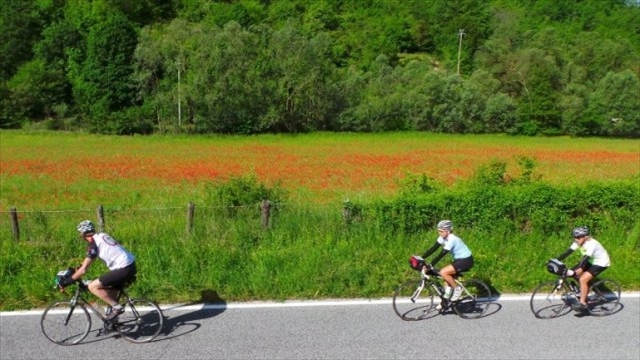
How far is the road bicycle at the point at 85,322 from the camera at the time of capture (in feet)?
22.4

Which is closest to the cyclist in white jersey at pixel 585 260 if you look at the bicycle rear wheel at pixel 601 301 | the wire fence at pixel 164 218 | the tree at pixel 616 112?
the bicycle rear wheel at pixel 601 301

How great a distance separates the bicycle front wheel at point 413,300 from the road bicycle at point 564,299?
153 cm

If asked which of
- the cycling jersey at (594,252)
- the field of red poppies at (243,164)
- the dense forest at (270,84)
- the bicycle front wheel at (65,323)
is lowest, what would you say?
the field of red poppies at (243,164)

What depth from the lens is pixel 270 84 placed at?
2335 inches

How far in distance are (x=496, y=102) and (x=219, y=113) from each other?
3378cm

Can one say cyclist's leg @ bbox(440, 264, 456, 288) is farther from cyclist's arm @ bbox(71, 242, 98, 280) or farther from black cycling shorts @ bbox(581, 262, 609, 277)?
cyclist's arm @ bbox(71, 242, 98, 280)

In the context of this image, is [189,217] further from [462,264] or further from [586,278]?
[586,278]

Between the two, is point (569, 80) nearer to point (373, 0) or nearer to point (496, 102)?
point (496, 102)

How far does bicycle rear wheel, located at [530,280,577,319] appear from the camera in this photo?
24.9ft

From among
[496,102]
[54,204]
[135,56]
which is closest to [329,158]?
[54,204]

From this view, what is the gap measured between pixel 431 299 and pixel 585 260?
7.71 feet

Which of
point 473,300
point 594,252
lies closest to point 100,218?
point 473,300

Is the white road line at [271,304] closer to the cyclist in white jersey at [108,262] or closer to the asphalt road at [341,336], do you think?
the asphalt road at [341,336]

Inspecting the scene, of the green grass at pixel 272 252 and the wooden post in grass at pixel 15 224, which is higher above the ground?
the wooden post in grass at pixel 15 224
